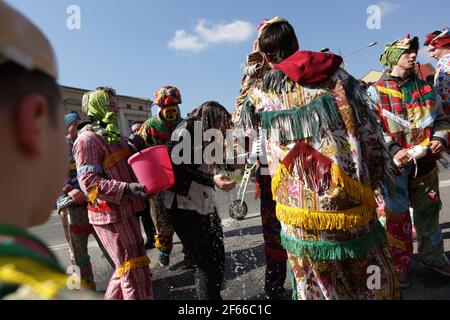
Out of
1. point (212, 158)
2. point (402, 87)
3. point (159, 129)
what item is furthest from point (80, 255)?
point (402, 87)

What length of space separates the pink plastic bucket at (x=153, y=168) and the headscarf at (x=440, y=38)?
2.79m

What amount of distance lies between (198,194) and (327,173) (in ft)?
4.02

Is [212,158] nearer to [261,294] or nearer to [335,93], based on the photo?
[335,93]

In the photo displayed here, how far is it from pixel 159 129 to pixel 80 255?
140 centimetres

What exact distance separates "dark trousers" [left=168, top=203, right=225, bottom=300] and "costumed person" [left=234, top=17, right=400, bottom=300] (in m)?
0.93

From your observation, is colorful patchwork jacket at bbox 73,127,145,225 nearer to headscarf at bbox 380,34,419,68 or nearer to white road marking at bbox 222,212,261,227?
headscarf at bbox 380,34,419,68

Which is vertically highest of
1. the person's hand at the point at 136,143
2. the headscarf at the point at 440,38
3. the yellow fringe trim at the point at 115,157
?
the headscarf at the point at 440,38

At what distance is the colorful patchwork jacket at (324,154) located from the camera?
5.26 feet

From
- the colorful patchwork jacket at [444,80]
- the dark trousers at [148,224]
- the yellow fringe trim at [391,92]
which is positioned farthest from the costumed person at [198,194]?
the dark trousers at [148,224]

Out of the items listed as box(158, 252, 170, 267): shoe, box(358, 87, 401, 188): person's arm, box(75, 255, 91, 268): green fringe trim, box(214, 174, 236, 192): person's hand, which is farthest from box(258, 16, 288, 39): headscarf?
box(158, 252, 170, 267): shoe

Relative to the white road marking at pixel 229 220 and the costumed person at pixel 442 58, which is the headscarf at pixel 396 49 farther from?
the white road marking at pixel 229 220

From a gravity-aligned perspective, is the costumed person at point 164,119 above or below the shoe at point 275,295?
above

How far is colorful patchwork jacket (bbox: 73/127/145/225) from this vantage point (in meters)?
2.30

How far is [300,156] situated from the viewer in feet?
5.46
